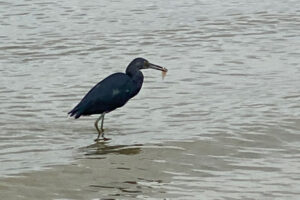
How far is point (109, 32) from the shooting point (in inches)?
675

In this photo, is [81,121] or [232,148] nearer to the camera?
[232,148]

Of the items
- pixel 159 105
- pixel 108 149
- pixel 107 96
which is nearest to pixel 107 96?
pixel 107 96

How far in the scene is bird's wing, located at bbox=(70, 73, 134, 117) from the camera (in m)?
10.2

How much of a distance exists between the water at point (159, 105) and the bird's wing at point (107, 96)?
28 cm

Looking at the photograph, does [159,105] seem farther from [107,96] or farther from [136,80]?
[107,96]

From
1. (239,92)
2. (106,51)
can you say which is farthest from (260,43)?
(239,92)

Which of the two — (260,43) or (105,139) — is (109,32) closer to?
(260,43)

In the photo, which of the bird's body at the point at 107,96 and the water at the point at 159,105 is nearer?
the water at the point at 159,105

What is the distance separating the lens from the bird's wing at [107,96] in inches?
403

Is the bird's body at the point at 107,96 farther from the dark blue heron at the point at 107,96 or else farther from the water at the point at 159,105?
the water at the point at 159,105

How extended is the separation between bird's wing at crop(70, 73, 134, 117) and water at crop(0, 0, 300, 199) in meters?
0.28

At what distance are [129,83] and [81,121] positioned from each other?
879 millimetres

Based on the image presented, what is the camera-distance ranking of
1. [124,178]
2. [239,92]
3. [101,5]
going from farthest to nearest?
[101,5] < [239,92] < [124,178]

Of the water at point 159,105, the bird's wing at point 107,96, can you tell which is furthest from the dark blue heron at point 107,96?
the water at point 159,105
